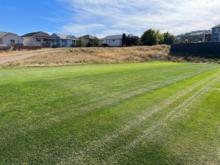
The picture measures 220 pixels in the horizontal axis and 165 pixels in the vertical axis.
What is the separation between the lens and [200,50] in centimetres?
5466

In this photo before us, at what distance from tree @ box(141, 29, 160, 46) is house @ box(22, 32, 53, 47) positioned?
1067 inches

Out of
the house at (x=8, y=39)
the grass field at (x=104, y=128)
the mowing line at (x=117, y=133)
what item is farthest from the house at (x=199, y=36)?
the mowing line at (x=117, y=133)

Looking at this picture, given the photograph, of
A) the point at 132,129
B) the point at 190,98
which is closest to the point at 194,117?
the point at 132,129

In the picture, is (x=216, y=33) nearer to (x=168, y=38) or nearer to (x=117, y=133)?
(x=168, y=38)

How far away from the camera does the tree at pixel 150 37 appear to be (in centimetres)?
7650

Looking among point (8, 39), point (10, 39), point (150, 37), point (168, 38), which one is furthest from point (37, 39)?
point (168, 38)

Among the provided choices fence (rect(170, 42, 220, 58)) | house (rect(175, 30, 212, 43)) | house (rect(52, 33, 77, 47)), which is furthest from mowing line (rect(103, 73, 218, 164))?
house (rect(175, 30, 212, 43))

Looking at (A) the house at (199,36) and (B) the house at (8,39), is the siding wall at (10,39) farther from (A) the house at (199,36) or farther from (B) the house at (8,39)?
(A) the house at (199,36)

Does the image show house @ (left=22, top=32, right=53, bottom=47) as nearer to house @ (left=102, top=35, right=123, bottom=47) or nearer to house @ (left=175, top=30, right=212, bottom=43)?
house @ (left=102, top=35, right=123, bottom=47)

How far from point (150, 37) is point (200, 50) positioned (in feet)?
79.2

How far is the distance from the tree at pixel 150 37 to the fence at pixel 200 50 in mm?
19985

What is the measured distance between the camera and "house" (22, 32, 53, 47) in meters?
78.6

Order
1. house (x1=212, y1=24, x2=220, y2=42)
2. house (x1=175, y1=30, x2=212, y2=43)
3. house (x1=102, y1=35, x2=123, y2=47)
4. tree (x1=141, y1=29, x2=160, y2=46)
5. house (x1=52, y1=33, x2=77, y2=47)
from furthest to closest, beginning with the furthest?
house (x1=175, y1=30, x2=212, y2=43) < house (x1=102, y1=35, x2=123, y2=47) < house (x1=212, y1=24, x2=220, y2=42) < house (x1=52, y1=33, x2=77, y2=47) < tree (x1=141, y1=29, x2=160, y2=46)

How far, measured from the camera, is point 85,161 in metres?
4.39
